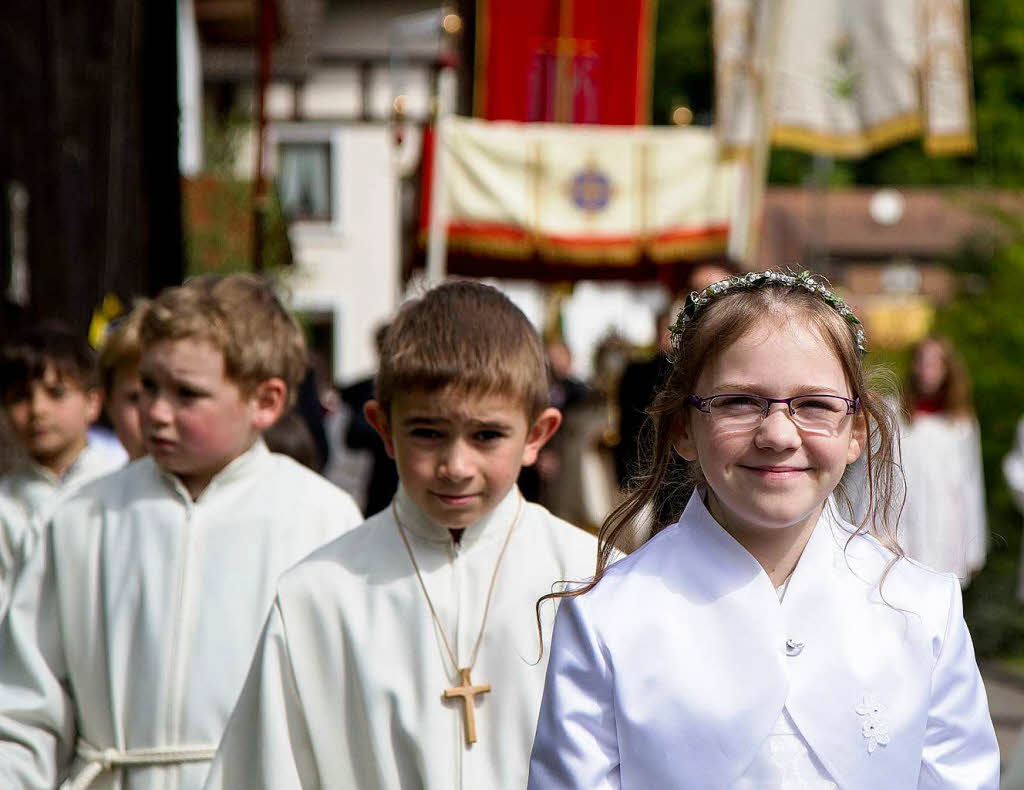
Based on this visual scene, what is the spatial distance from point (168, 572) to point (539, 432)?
0.99 metres

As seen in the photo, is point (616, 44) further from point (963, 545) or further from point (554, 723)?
Result: point (554, 723)

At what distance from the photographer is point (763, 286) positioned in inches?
106

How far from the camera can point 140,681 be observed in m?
3.86

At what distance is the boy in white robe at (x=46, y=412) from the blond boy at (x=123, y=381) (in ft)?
0.81

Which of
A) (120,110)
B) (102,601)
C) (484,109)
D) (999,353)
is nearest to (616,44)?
(484,109)

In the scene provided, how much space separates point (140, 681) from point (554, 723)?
1.65m

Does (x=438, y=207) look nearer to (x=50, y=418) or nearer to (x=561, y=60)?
(x=561, y=60)

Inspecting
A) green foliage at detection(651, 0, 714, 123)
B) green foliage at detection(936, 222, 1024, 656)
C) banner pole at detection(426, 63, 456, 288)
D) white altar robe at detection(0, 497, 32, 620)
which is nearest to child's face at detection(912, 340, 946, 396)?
green foliage at detection(936, 222, 1024, 656)

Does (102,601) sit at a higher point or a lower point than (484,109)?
lower

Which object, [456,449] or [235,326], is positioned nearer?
[456,449]

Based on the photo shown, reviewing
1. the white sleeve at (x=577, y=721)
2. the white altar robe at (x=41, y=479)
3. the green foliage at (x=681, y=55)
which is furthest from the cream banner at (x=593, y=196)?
the green foliage at (x=681, y=55)

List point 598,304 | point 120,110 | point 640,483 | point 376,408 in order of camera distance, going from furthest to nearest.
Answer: point 598,304 → point 120,110 → point 376,408 → point 640,483

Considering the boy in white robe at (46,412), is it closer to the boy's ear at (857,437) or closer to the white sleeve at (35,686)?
the white sleeve at (35,686)

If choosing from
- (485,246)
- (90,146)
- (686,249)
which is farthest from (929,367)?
(90,146)
